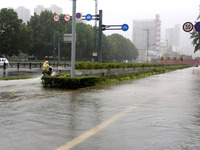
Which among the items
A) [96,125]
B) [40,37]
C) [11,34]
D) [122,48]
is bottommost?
[96,125]

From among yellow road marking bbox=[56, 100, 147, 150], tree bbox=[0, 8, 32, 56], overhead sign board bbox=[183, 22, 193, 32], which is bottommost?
yellow road marking bbox=[56, 100, 147, 150]

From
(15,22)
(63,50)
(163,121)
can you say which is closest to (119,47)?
(63,50)

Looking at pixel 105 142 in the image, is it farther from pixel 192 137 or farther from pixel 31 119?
pixel 31 119

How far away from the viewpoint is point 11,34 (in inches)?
2584

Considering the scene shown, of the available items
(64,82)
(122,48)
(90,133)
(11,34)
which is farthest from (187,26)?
(122,48)

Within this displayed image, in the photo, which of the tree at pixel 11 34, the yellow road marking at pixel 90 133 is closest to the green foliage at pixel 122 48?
the tree at pixel 11 34

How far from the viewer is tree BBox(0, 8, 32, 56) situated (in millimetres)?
65375

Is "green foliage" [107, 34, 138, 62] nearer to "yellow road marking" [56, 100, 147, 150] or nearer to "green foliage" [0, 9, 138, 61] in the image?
"green foliage" [0, 9, 138, 61]

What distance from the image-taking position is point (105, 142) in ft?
18.1

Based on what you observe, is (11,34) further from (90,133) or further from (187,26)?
(90,133)

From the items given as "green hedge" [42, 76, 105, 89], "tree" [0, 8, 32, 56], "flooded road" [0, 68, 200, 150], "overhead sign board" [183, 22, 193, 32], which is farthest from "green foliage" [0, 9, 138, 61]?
"flooded road" [0, 68, 200, 150]

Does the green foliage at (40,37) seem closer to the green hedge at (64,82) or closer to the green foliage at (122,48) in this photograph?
the green foliage at (122,48)

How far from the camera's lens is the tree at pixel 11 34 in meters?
65.4

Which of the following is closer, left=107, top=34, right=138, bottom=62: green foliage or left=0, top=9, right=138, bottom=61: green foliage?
left=0, top=9, right=138, bottom=61: green foliage
